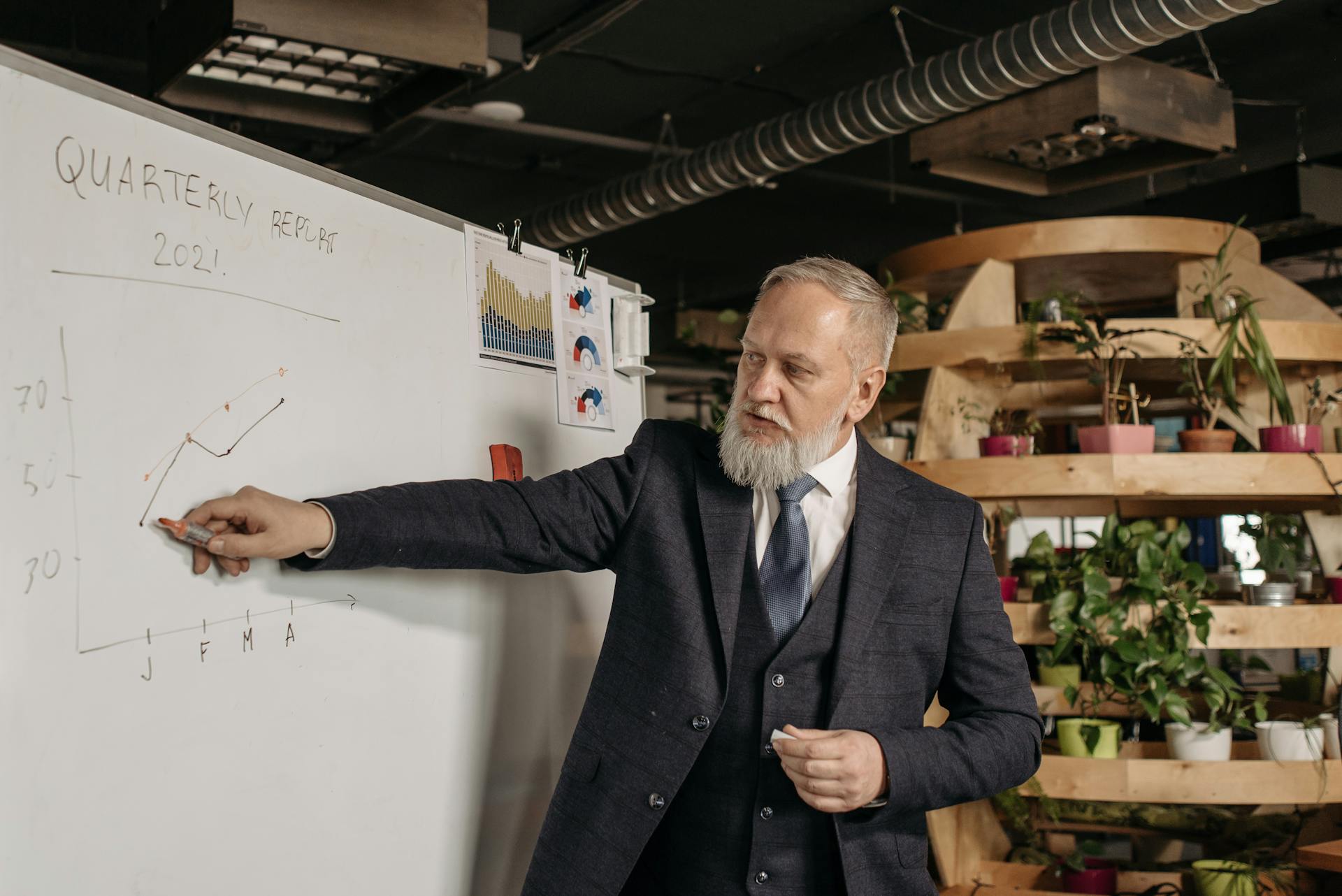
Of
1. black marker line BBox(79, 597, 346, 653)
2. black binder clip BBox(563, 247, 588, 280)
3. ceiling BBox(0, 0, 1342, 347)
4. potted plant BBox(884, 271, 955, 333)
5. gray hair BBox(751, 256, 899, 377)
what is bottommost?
black marker line BBox(79, 597, 346, 653)

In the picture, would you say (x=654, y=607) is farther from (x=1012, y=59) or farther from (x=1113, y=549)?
(x=1012, y=59)

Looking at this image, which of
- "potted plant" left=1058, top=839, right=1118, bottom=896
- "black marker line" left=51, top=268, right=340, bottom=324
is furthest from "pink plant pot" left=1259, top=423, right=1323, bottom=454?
"black marker line" left=51, top=268, right=340, bottom=324

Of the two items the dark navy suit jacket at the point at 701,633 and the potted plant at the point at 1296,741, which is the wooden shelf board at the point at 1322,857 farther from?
the dark navy suit jacket at the point at 701,633

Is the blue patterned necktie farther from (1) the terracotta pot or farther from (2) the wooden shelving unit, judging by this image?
(1) the terracotta pot

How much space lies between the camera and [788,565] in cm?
168

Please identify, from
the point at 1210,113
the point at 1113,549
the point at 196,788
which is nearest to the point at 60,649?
the point at 196,788

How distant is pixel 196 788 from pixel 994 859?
10.2 ft

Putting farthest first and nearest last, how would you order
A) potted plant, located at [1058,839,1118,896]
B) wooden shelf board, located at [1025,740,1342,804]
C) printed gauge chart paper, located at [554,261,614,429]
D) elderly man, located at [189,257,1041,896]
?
potted plant, located at [1058,839,1118,896] < wooden shelf board, located at [1025,740,1342,804] < printed gauge chart paper, located at [554,261,614,429] < elderly man, located at [189,257,1041,896]

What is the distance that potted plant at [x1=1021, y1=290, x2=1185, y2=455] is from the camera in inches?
134

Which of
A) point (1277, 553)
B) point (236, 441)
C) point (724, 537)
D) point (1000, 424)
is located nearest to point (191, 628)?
point (236, 441)

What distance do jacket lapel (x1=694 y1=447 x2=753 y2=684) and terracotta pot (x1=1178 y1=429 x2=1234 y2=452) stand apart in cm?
226

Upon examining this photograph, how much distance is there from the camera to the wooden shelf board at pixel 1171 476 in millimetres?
3268

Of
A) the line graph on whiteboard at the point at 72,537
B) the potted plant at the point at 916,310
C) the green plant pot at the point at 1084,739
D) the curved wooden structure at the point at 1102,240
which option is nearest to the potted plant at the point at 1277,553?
the green plant pot at the point at 1084,739

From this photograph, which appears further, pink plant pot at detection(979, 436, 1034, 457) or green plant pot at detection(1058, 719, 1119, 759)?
pink plant pot at detection(979, 436, 1034, 457)
